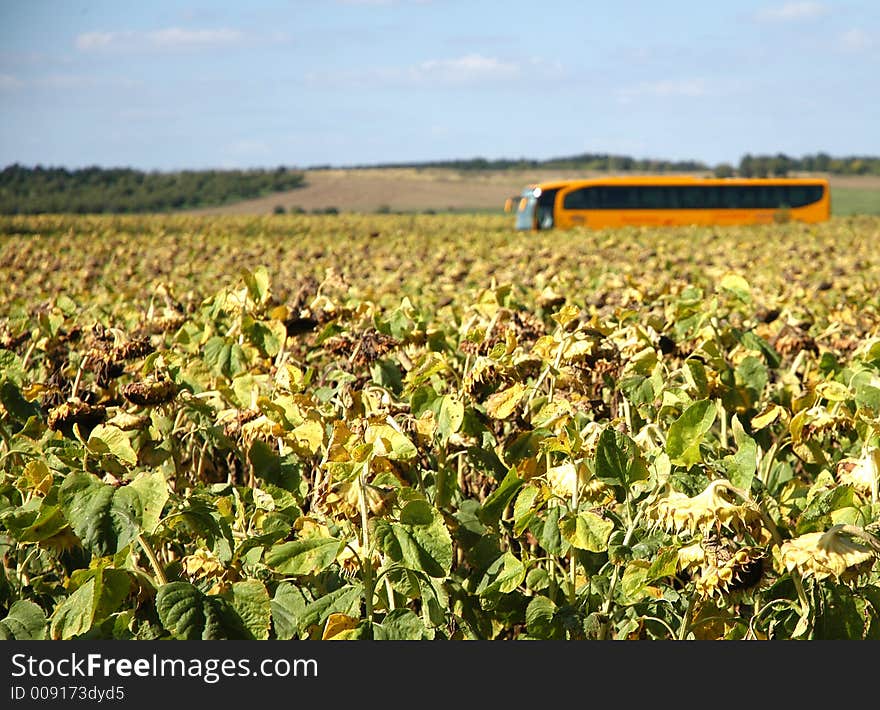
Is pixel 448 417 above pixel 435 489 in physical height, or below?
above

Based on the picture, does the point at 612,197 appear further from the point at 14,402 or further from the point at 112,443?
the point at 112,443

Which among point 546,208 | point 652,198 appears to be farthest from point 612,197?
point 546,208

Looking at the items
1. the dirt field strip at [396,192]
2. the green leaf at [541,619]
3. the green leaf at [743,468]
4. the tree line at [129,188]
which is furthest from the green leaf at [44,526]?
the dirt field strip at [396,192]

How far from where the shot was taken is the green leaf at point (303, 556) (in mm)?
1844

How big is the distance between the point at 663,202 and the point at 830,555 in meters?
33.1

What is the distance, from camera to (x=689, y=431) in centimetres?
207

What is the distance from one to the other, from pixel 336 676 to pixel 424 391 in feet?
3.08

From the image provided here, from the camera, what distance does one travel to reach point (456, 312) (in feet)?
15.8

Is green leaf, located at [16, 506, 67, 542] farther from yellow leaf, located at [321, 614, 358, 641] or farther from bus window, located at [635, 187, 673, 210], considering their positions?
bus window, located at [635, 187, 673, 210]

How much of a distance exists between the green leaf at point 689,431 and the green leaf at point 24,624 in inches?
51.3

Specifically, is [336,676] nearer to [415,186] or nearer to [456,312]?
[456,312]

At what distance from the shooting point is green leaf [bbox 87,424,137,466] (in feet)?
7.55

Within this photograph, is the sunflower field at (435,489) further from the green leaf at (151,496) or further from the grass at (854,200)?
the grass at (854,200)

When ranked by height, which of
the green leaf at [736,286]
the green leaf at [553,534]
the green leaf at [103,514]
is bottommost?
the green leaf at [553,534]
